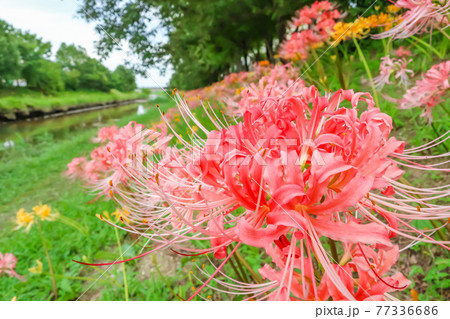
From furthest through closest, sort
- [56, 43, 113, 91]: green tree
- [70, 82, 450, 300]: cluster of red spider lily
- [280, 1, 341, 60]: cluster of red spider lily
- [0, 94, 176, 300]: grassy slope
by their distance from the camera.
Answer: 1. [56, 43, 113, 91]: green tree
2. [280, 1, 341, 60]: cluster of red spider lily
3. [0, 94, 176, 300]: grassy slope
4. [70, 82, 450, 300]: cluster of red spider lily

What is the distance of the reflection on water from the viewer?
9.35ft

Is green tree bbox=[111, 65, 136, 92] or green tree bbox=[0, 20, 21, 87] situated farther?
green tree bbox=[0, 20, 21, 87]

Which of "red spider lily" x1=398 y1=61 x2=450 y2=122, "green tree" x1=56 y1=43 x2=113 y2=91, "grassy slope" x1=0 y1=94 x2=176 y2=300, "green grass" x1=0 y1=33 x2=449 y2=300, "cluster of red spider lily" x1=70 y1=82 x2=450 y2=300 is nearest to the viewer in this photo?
"cluster of red spider lily" x1=70 y1=82 x2=450 y2=300

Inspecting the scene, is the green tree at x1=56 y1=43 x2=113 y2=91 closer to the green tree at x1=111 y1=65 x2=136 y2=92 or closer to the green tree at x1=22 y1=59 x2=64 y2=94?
the green tree at x1=22 y1=59 x2=64 y2=94

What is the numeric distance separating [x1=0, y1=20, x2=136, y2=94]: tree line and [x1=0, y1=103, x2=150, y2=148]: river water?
15.1 inches

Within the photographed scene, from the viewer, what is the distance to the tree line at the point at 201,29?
1.15 meters

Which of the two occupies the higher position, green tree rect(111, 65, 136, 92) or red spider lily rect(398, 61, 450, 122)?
green tree rect(111, 65, 136, 92)

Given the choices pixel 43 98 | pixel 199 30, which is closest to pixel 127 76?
pixel 199 30

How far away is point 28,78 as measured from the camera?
108 inches

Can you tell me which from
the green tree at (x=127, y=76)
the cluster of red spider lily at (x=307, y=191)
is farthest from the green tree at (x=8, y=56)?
the cluster of red spider lily at (x=307, y=191)

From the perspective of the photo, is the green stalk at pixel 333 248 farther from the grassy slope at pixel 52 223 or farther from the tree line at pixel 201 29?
the tree line at pixel 201 29

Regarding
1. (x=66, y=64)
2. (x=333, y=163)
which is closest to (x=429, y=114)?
(x=333, y=163)

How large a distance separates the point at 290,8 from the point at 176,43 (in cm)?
75

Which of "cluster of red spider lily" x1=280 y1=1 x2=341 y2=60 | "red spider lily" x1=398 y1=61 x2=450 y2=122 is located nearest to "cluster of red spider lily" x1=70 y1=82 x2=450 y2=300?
"red spider lily" x1=398 y1=61 x2=450 y2=122
